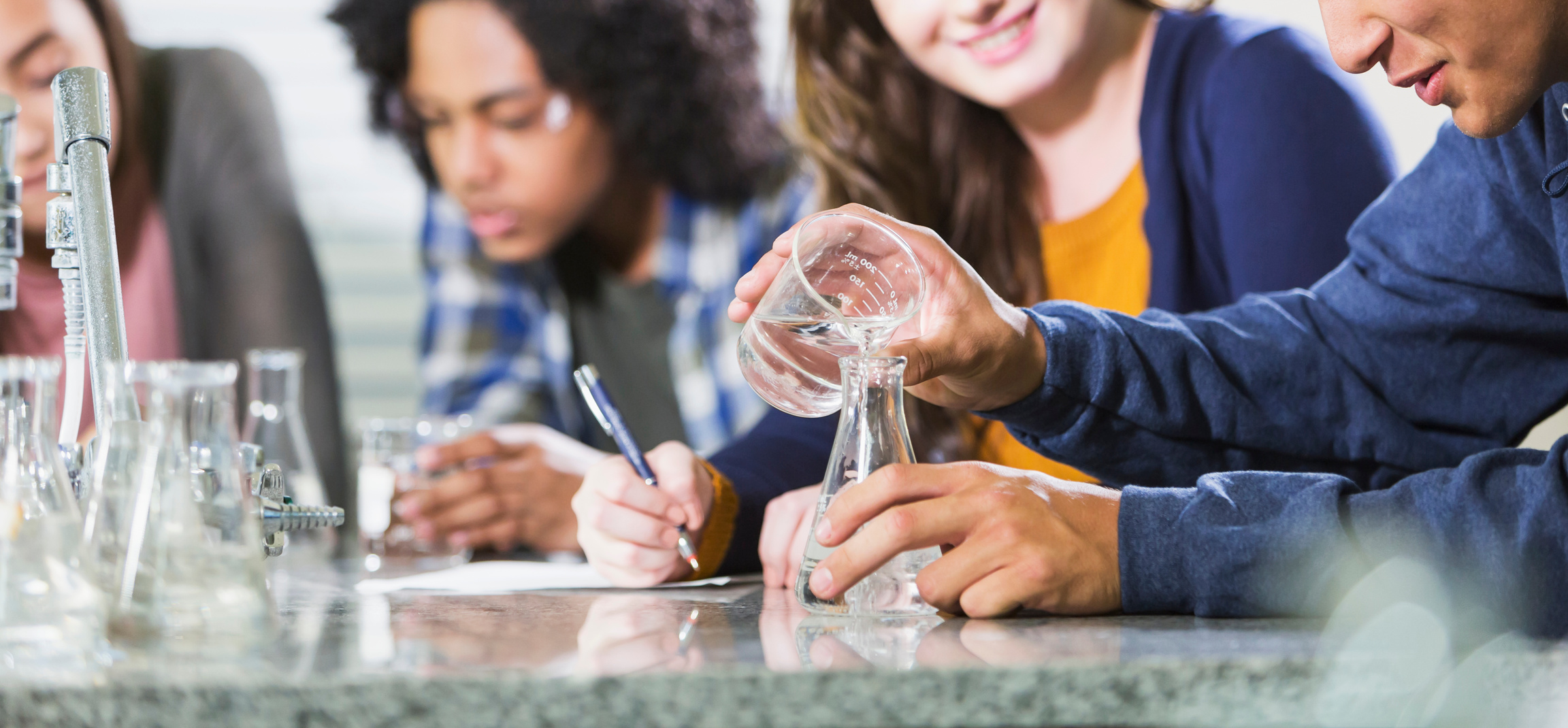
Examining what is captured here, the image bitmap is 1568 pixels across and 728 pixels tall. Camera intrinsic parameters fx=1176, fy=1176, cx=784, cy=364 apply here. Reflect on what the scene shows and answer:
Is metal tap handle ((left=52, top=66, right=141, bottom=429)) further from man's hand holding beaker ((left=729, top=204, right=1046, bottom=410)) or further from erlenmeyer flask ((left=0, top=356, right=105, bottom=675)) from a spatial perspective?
man's hand holding beaker ((left=729, top=204, right=1046, bottom=410))

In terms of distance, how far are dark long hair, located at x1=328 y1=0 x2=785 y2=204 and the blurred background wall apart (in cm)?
4

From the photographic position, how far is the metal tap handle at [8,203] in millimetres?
601

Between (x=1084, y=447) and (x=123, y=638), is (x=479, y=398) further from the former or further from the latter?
(x=123, y=638)

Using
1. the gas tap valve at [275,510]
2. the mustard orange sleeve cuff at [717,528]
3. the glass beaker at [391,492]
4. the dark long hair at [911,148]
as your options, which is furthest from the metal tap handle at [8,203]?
the dark long hair at [911,148]

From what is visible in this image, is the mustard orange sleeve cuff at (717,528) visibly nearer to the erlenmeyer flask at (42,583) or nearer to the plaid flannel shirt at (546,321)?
the erlenmeyer flask at (42,583)

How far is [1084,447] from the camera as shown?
92cm

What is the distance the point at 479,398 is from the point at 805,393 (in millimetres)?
1374

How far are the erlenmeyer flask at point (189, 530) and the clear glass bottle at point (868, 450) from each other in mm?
303

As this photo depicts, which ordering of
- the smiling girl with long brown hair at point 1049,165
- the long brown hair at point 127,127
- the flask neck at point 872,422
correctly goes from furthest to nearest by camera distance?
1. the long brown hair at point 127,127
2. the smiling girl with long brown hair at point 1049,165
3. the flask neck at point 872,422

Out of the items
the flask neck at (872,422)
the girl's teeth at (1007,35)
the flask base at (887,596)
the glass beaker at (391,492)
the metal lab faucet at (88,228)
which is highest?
the girl's teeth at (1007,35)

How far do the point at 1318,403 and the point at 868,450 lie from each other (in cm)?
46

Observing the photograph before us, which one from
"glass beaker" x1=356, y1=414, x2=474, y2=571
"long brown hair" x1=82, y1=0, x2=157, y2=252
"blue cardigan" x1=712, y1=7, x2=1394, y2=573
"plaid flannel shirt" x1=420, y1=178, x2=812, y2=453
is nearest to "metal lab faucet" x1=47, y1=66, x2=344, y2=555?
"blue cardigan" x1=712, y1=7, x2=1394, y2=573

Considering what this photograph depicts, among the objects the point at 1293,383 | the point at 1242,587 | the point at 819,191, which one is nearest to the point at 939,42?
the point at 819,191

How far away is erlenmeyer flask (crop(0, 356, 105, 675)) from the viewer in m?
0.49
